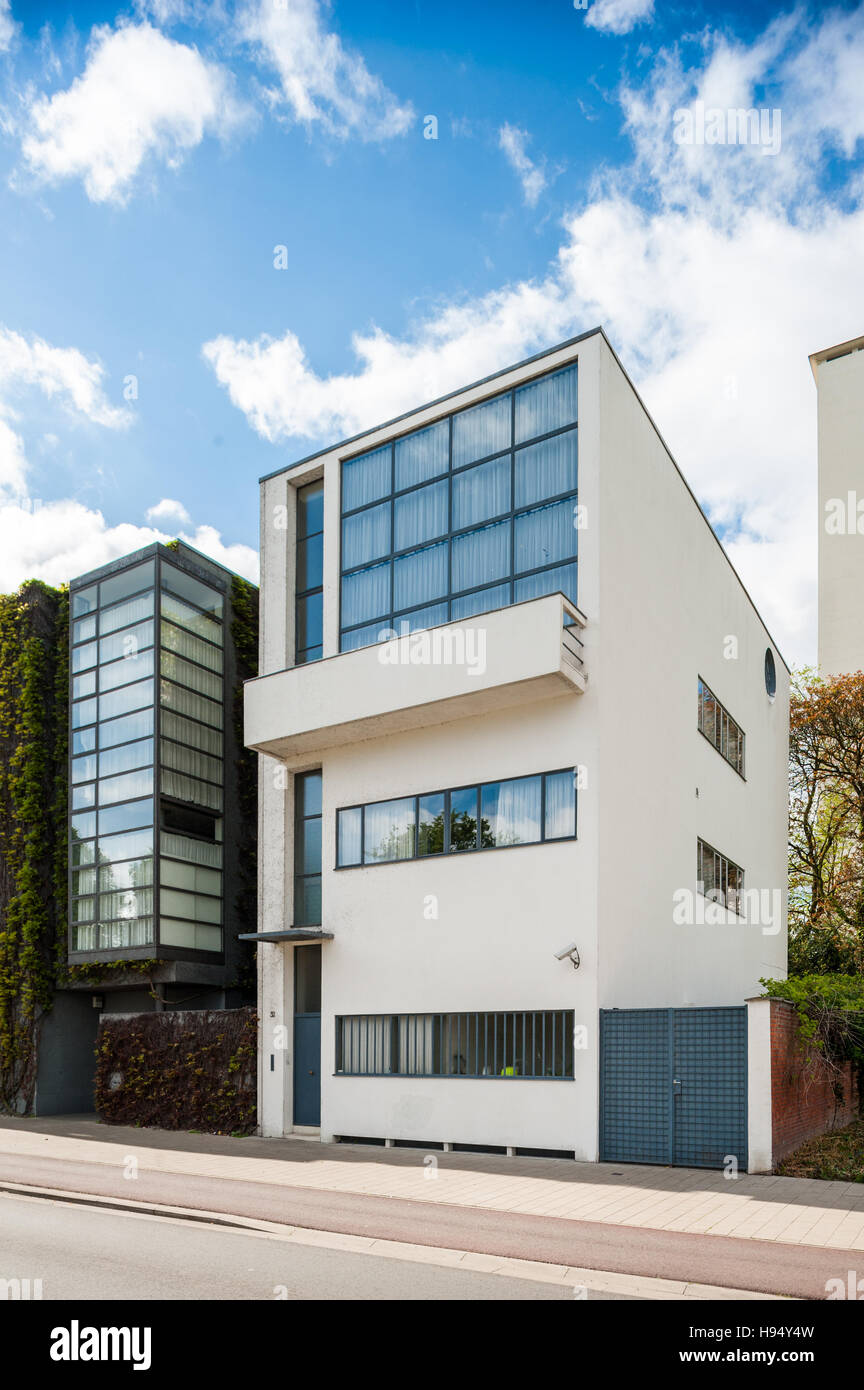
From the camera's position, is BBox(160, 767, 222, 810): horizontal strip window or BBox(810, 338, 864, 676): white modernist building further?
BBox(810, 338, 864, 676): white modernist building

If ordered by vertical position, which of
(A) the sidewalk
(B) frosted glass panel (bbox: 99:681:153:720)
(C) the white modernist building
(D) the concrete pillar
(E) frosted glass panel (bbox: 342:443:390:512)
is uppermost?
(C) the white modernist building

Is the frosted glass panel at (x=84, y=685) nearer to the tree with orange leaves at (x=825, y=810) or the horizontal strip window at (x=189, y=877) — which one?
the horizontal strip window at (x=189, y=877)

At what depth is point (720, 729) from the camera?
980 inches

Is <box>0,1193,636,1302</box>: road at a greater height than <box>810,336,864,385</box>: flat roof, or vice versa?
<box>810,336,864,385</box>: flat roof

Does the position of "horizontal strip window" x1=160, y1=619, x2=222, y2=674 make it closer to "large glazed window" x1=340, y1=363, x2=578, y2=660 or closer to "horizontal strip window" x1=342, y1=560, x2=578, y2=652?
"large glazed window" x1=340, y1=363, x2=578, y2=660

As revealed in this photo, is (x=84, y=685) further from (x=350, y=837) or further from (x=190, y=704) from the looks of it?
(x=350, y=837)

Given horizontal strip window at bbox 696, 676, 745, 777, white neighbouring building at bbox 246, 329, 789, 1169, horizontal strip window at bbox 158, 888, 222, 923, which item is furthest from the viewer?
horizontal strip window at bbox 158, 888, 222, 923

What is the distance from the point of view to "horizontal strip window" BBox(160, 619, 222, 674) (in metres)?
25.6

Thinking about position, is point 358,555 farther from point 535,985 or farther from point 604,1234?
point 604,1234

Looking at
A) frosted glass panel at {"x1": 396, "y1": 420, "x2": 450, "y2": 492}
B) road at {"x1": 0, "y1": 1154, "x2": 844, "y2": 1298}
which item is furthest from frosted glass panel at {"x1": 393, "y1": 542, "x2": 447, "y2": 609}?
road at {"x1": 0, "y1": 1154, "x2": 844, "y2": 1298}

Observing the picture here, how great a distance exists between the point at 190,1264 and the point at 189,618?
18.8 metres

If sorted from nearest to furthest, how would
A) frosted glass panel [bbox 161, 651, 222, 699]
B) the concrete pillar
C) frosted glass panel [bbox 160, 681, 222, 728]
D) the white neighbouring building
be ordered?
the concrete pillar
the white neighbouring building
frosted glass panel [bbox 160, 681, 222, 728]
frosted glass panel [bbox 161, 651, 222, 699]

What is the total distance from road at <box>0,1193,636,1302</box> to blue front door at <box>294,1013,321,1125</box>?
9127 mm
